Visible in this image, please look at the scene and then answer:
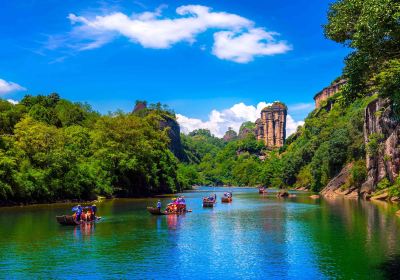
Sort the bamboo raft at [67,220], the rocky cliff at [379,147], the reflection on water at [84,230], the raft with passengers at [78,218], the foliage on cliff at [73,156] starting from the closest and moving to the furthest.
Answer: the reflection on water at [84,230] → the bamboo raft at [67,220] → the raft with passengers at [78,218] → the foliage on cliff at [73,156] → the rocky cliff at [379,147]

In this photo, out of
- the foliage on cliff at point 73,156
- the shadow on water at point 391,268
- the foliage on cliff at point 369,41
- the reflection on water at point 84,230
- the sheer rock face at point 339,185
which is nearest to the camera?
the foliage on cliff at point 369,41

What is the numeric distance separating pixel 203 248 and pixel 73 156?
49.1 metres

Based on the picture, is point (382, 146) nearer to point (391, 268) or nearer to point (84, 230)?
point (84, 230)

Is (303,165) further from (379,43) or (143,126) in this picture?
(379,43)

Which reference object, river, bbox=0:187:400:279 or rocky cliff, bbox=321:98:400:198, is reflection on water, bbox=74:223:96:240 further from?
rocky cliff, bbox=321:98:400:198

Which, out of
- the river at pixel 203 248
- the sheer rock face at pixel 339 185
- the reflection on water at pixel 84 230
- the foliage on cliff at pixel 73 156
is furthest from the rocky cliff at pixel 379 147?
the reflection on water at pixel 84 230

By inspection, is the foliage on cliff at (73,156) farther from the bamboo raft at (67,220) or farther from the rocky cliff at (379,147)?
the rocky cliff at (379,147)

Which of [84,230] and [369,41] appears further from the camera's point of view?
[84,230]

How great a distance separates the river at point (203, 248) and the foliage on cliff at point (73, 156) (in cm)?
2019

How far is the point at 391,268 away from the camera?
70.4ft

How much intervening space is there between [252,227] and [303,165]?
324ft

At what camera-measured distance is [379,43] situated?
18.5m

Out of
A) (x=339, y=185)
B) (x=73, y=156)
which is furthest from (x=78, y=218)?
(x=339, y=185)

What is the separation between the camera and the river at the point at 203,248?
70.7 ft
